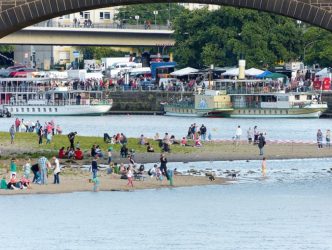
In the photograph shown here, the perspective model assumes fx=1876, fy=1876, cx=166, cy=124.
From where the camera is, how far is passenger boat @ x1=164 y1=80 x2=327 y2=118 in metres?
166

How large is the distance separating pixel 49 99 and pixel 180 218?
90.0 metres

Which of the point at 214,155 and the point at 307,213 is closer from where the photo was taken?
the point at 307,213

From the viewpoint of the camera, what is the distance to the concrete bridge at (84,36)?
180 m

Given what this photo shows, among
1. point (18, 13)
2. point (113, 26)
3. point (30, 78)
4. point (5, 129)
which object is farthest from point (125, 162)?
point (113, 26)

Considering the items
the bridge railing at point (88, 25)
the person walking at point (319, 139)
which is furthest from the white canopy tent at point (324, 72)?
the person walking at point (319, 139)

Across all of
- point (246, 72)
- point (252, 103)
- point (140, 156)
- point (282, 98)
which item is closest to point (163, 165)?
point (140, 156)

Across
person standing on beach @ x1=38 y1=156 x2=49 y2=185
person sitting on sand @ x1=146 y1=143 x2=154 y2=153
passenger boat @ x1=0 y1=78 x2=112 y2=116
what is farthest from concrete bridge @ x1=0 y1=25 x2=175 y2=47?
A: person standing on beach @ x1=38 y1=156 x2=49 y2=185

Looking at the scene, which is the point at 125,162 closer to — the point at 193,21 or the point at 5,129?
the point at 5,129

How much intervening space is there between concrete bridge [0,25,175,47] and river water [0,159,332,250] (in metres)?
82.0

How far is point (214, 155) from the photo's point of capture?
114125mm

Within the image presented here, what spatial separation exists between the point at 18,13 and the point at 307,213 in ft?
60.1

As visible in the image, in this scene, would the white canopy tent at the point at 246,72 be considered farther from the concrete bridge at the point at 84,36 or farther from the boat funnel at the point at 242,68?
the concrete bridge at the point at 84,36

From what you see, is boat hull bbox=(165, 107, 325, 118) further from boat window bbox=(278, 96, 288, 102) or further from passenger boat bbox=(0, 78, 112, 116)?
passenger boat bbox=(0, 78, 112, 116)

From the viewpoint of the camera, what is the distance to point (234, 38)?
184000mm
